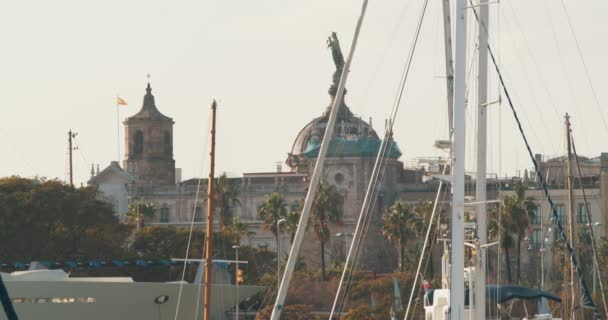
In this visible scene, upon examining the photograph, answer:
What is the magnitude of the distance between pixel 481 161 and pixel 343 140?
11520 centimetres

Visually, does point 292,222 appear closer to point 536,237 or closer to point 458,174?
point 536,237

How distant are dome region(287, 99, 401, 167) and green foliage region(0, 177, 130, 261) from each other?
42.8m

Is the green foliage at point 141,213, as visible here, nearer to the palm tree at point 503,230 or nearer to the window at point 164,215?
the window at point 164,215

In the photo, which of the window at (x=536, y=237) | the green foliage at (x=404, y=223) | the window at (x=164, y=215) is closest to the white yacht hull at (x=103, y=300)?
the green foliage at (x=404, y=223)

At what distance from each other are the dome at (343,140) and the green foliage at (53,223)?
1685 inches

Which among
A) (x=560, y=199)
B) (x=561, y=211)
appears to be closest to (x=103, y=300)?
(x=561, y=211)

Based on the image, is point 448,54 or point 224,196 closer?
point 448,54

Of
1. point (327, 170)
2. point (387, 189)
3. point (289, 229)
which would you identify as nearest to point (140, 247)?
point (289, 229)

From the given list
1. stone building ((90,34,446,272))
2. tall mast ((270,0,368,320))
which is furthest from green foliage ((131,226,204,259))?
tall mast ((270,0,368,320))

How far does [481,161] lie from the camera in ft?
149

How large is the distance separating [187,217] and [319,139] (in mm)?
14291

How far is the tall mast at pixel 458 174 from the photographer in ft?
128

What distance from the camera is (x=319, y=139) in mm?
182500

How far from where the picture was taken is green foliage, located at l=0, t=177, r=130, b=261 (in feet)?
368
